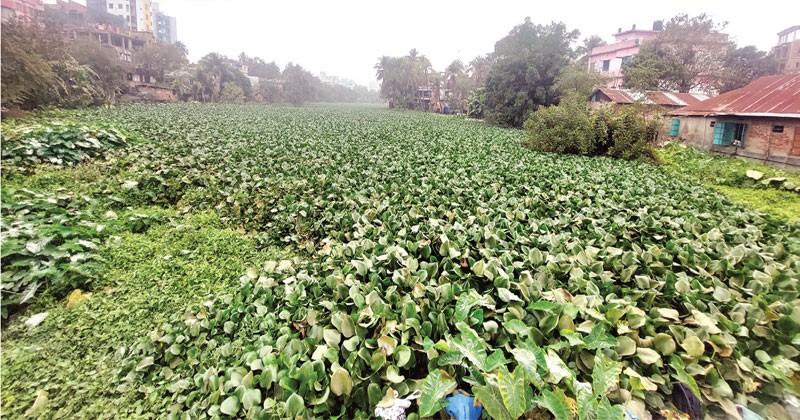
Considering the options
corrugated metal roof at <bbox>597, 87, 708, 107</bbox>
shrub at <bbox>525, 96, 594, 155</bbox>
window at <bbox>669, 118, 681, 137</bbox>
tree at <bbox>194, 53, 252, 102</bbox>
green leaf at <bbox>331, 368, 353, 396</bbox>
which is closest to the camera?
green leaf at <bbox>331, 368, 353, 396</bbox>

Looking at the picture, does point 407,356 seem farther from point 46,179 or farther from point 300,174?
point 46,179

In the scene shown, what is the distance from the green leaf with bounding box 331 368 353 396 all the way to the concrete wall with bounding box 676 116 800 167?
45.0ft

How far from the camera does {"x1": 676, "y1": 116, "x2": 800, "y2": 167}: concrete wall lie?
1000 cm

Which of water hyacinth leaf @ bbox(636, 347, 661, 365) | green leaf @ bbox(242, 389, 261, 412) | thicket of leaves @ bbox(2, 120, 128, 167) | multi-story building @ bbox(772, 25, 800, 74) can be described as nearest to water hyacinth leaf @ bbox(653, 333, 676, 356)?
water hyacinth leaf @ bbox(636, 347, 661, 365)

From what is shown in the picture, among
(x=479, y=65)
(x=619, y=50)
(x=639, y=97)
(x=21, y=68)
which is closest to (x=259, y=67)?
(x=479, y=65)

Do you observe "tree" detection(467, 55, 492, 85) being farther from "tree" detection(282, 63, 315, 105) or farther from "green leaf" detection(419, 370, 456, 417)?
"green leaf" detection(419, 370, 456, 417)

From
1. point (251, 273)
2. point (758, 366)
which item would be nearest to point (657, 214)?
point (758, 366)

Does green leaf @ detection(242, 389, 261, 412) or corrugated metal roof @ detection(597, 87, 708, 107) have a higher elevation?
corrugated metal roof @ detection(597, 87, 708, 107)

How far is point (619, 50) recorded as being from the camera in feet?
123

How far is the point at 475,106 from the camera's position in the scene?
Result: 28.4 metres

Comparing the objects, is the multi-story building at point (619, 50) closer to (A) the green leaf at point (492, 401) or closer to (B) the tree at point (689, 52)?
(B) the tree at point (689, 52)

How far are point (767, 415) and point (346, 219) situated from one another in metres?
3.66

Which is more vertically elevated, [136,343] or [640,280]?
[640,280]

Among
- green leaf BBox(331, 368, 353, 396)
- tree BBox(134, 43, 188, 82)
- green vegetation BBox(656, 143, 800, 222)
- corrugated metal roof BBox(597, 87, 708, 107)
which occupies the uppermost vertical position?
tree BBox(134, 43, 188, 82)
